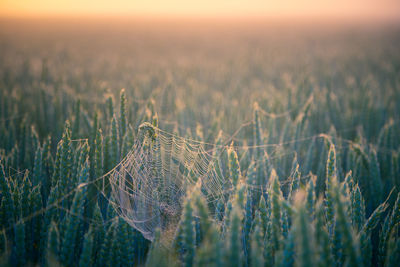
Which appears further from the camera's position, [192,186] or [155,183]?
[155,183]

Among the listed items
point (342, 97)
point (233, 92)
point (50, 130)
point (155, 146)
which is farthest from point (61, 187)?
point (342, 97)

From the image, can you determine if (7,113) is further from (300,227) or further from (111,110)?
(300,227)

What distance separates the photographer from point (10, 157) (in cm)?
191

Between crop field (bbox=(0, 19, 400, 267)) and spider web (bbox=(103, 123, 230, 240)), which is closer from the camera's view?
crop field (bbox=(0, 19, 400, 267))

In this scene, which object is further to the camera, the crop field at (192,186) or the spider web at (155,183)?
the spider web at (155,183)

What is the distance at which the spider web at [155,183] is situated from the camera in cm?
146

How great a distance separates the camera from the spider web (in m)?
1.46

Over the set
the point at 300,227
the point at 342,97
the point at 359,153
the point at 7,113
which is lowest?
the point at 300,227

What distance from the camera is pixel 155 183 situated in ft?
5.49

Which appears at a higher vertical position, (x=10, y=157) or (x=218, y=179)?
(x=10, y=157)

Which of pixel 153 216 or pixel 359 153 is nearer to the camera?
pixel 153 216

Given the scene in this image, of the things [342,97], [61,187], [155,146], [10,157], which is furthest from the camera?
[342,97]

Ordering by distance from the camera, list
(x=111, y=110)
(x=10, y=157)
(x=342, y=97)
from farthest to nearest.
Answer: (x=342, y=97) → (x=111, y=110) → (x=10, y=157)

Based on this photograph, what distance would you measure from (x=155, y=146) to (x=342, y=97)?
3.33 meters
